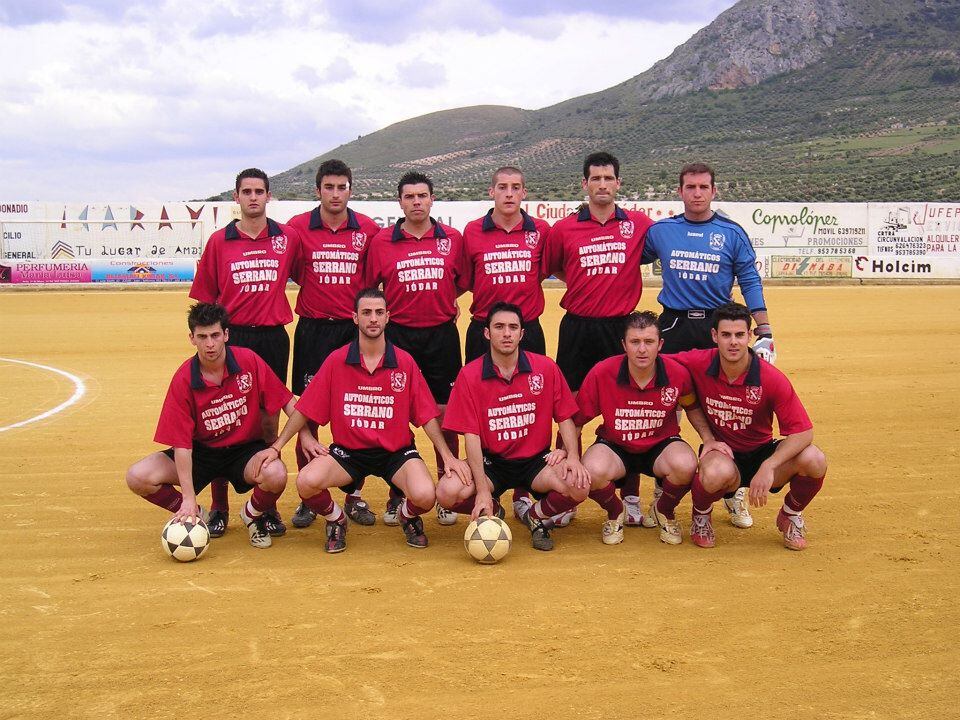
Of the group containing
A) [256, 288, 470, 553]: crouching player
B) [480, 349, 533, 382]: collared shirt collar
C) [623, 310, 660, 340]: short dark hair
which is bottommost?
[256, 288, 470, 553]: crouching player

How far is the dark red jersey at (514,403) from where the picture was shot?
5.44 m

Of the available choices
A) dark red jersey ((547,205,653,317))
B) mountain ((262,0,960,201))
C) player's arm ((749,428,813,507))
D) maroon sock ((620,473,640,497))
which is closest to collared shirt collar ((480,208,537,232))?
dark red jersey ((547,205,653,317))

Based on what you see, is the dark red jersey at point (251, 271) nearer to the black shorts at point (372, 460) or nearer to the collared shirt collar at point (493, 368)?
the black shorts at point (372, 460)

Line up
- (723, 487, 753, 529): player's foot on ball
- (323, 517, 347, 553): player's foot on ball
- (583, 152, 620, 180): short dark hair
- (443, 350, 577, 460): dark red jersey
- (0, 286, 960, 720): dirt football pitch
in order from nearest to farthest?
(0, 286, 960, 720): dirt football pitch, (323, 517, 347, 553): player's foot on ball, (443, 350, 577, 460): dark red jersey, (723, 487, 753, 529): player's foot on ball, (583, 152, 620, 180): short dark hair

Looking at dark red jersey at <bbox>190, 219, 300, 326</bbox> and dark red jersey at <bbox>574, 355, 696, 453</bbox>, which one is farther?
dark red jersey at <bbox>190, 219, 300, 326</bbox>

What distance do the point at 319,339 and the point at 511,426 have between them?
174 cm

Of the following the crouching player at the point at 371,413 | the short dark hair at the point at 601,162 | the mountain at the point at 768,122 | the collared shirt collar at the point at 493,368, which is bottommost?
the crouching player at the point at 371,413

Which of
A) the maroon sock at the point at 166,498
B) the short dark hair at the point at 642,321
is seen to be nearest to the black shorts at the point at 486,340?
the short dark hair at the point at 642,321

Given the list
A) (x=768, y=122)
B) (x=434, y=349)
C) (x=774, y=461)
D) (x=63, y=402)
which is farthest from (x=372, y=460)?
(x=768, y=122)

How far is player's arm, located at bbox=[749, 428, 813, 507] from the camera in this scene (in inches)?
201

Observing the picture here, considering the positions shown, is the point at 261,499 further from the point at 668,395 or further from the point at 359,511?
the point at 668,395

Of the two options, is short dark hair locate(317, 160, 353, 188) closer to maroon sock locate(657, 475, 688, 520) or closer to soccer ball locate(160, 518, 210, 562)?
soccer ball locate(160, 518, 210, 562)

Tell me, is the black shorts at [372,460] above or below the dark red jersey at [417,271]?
below

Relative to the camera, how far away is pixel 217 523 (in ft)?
18.7
